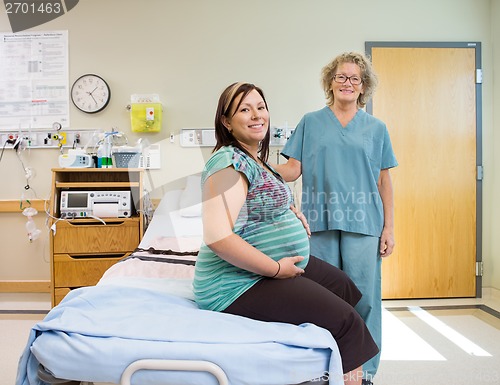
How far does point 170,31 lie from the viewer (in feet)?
10.4

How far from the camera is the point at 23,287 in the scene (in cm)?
320

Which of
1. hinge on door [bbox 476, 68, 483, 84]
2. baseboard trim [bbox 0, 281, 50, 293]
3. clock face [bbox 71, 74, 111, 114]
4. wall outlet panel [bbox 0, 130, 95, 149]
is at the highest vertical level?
hinge on door [bbox 476, 68, 483, 84]

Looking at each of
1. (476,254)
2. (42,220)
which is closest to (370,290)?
(476,254)

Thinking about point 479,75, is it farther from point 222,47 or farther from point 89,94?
point 89,94

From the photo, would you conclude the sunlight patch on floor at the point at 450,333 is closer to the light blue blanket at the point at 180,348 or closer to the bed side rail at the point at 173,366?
the light blue blanket at the point at 180,348

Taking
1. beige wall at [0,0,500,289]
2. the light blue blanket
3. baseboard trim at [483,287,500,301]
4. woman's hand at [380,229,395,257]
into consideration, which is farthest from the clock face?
baseboard trim at [483,287,500,301]

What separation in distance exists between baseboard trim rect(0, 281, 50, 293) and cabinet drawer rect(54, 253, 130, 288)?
61 centimetres

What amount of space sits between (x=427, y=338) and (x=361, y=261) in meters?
1.04

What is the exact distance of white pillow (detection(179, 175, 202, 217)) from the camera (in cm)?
286

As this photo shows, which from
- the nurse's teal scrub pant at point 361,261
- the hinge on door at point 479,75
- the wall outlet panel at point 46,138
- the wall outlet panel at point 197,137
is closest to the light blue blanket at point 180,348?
the nurse's teal scrub pant at point 361,261

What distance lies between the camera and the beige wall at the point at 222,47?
3162 millimetres

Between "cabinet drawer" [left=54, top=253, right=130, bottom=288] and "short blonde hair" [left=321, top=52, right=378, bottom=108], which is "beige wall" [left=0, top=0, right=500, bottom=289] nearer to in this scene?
"cabinet drawer" [left=54, top=253, right=130, bottom=288]

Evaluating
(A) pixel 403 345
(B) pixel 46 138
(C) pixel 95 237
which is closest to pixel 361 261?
(A) pixel 403 345

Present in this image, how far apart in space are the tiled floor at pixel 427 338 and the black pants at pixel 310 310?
40.0 inches
